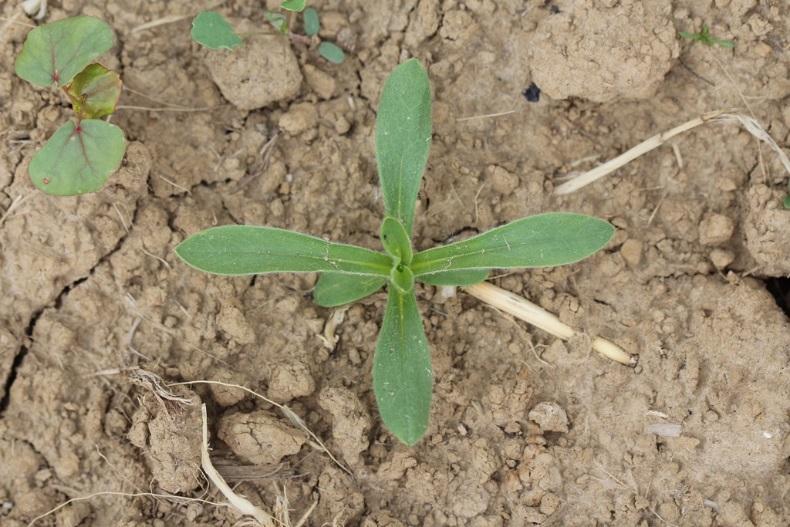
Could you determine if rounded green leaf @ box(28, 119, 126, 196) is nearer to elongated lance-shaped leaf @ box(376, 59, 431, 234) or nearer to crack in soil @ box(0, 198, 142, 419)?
crack in soil @ box(0, 198, 142, 419)

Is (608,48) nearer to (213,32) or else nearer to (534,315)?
(534,315)

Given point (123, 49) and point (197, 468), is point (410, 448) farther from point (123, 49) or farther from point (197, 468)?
point (123, 49)

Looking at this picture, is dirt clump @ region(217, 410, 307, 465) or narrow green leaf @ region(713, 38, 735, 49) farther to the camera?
narrow green leaf @ region(713, 38, 735, 49)

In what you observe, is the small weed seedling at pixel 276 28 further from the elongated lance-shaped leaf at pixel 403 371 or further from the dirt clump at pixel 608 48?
the elongated lance-shaped leaf at pixel 403 371

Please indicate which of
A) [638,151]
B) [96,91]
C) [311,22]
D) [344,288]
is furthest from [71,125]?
[638,151]

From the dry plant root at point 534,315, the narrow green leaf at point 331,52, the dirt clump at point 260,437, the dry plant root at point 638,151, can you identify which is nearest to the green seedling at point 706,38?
the dry plant root at point 638,151

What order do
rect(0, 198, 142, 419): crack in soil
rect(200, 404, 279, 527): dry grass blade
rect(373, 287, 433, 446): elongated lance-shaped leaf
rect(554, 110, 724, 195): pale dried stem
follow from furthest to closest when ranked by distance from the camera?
rect(554, 110, 724, 195): pale dried stem
rect(0, 198, 142, 419): crack in soil
rect(200, 404, 279, 527): dry grass blade
rect(373, 287, 433, 446): elongated lance-shaped leaf

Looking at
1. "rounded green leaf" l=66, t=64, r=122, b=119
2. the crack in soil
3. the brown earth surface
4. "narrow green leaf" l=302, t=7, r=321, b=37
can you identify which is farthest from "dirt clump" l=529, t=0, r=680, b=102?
the crack in soil

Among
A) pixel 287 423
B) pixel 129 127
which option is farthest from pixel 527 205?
pixel 129 127

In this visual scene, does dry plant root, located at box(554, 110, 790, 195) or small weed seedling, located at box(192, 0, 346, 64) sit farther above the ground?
small weed seedling, located at box(192, 0, 346, 64)
